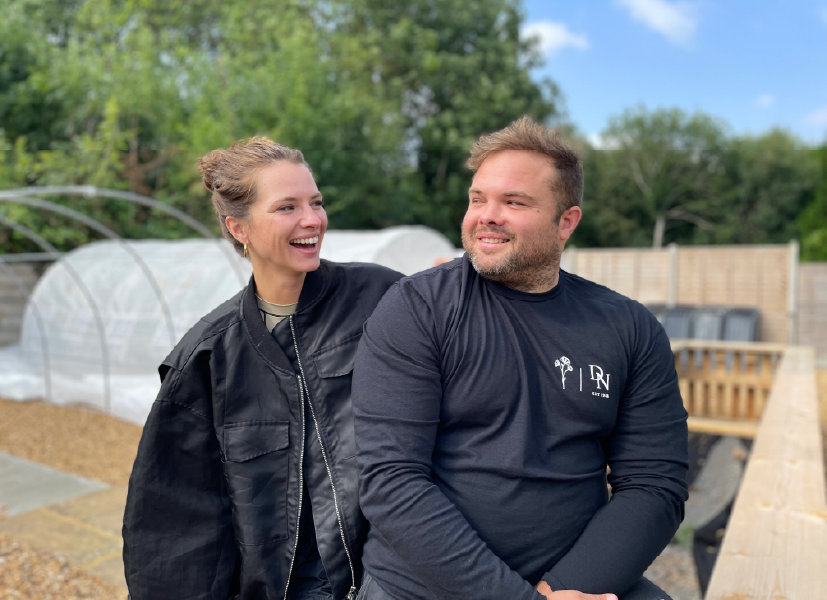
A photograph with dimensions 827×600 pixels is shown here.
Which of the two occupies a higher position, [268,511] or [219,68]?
[219,68]

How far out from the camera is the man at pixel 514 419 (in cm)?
150

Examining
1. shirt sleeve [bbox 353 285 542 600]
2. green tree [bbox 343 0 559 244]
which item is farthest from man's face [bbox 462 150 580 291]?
green tree [bbox 343 0 559 244]

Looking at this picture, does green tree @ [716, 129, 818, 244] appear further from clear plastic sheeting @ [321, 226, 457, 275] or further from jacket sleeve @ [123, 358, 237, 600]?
jacket sleeve @ [123, 358, 237, 600]

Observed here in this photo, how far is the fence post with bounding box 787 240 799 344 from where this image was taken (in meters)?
13.4

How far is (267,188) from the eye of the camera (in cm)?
187

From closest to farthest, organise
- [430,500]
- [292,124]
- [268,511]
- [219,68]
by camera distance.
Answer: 1. [430,500]
2. [268,511]
3. [292,124]
4. [219,68]

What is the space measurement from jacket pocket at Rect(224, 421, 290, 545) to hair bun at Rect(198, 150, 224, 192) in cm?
69

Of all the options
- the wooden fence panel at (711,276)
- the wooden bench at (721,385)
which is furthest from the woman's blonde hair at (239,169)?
the wooden fence panel at (711,276)

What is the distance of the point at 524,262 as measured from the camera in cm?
166

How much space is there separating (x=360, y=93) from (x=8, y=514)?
16260mm

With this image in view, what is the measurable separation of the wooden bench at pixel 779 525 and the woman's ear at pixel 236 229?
1.68 meters

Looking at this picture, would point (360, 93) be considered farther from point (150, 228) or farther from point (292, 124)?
point (150, 228)

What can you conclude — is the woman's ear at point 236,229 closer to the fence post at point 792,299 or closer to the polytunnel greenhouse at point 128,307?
the polytunnel greenhouse at point 128,307

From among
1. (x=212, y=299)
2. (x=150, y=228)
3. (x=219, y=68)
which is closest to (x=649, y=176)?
(x=219, y=68)
